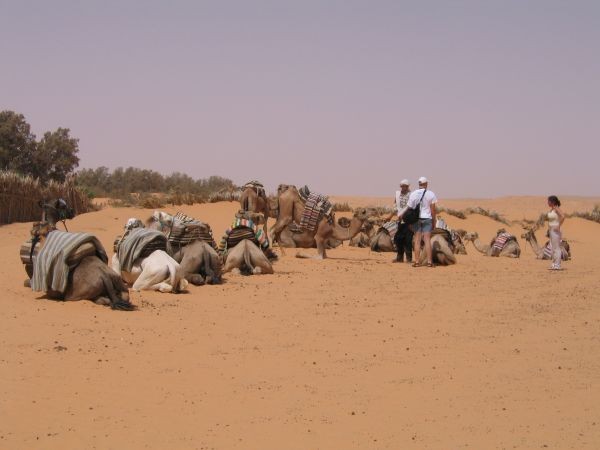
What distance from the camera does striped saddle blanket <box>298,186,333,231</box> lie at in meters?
19.3

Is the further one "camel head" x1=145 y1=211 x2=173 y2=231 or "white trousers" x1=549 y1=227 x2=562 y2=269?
"white trousers" x1=549 y1=227 x2=562 y2=269

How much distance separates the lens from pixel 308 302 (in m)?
12.7

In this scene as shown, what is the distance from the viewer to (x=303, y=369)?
8.59 meters

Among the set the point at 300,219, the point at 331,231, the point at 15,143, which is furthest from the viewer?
the point at 15,143

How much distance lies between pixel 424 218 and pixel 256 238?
4.06m

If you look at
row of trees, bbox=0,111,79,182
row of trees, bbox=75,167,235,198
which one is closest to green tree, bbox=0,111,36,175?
row of trees, bbox=0,111,79,182

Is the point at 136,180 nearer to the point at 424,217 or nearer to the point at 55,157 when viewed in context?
the point at 55,157

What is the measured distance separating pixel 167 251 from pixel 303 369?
5.68 metres

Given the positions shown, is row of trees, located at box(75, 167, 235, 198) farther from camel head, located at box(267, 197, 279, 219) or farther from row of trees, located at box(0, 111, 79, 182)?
camel head, located at box(267, 197, 279, 219)

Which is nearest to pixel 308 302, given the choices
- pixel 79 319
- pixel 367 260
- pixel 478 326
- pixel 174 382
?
pixel 478 326

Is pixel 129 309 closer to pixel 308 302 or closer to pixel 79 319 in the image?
pixel 79 319

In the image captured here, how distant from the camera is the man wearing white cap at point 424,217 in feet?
59.5

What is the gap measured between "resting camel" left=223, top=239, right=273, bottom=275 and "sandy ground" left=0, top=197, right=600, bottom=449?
4.58ft

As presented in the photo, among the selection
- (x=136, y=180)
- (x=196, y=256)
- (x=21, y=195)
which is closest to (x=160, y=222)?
(x=196, y=256)
